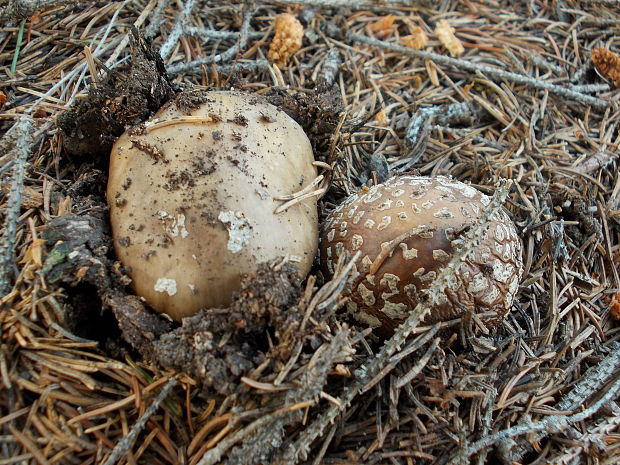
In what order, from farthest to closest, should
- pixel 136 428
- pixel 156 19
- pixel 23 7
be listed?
pixel 156 19, pixel 23 7, pixel 136 428

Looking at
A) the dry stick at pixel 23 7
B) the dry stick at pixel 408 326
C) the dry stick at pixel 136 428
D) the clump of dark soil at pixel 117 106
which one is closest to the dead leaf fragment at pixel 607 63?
the dry stick at pixel 408 326

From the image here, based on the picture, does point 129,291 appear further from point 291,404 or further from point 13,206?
point 291,404

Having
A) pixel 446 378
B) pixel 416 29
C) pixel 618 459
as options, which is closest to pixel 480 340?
pixel 446 378

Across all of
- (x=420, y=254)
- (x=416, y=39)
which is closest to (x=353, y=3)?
(x=416, y=39)

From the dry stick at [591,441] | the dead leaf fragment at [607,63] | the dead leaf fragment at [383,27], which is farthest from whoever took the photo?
the dead leaf fragment at [383,27]

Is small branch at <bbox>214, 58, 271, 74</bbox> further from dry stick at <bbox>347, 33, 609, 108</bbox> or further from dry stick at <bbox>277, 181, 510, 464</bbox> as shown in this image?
dry stick at <bbox>277, 181, 510, 464</bbox>

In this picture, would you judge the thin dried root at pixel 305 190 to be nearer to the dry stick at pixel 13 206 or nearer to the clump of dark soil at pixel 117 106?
the clump of dark soil at pixel 117 106
